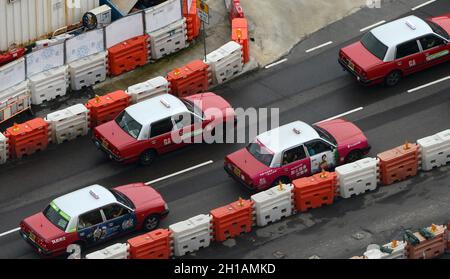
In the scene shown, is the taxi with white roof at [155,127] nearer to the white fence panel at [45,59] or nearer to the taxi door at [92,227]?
the taxi door at [92,227]

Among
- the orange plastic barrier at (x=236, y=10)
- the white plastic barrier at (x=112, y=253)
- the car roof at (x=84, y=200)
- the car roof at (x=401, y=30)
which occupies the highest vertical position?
the car roof at (x=401, y=30)

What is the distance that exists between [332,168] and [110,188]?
6970 millimetres

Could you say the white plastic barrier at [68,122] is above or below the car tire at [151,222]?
above

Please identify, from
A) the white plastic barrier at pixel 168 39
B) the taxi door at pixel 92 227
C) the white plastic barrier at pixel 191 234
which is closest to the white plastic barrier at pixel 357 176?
the white plastic barrier at pixel 191 234

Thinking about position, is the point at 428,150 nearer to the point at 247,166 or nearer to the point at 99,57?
the point at 247,166

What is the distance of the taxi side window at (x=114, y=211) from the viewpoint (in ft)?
133

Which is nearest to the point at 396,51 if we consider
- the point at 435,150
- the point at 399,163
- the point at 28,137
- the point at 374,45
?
the point at 374,45

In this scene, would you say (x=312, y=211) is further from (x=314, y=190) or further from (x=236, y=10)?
(x=236, y=10)

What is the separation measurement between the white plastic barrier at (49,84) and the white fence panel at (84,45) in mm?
569

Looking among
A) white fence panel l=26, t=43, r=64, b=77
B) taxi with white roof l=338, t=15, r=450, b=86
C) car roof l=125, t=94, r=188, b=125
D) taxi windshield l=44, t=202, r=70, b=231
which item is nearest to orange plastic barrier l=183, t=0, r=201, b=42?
white fence panel l=26, t=43, r=64, b=77

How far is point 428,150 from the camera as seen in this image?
1714 inches

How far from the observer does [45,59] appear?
47.6m

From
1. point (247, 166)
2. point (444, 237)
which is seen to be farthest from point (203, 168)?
point (444, 237)

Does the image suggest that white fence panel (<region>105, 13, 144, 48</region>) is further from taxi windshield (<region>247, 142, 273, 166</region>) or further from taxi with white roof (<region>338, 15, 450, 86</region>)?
taxi windshield (<region>247, 142, 273, 166</region>)
